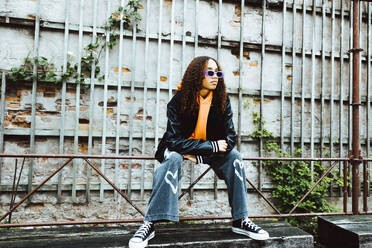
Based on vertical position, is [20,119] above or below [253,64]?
below

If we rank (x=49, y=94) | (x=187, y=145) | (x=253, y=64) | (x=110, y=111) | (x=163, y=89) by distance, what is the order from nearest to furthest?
(x=187, y=145)
(x=49, y=94)
(x=110, y=111)
(x=163, y=89)
(x=253, y=64)

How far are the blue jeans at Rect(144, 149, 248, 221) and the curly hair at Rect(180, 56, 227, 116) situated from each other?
0.40m

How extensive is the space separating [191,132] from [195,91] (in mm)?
356

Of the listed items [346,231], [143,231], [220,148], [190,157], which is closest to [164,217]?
[143,231]

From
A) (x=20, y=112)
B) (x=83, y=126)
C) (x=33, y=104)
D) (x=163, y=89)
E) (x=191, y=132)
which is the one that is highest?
(x=163, y=89)

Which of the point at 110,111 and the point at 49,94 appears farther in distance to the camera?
the point at 110,111

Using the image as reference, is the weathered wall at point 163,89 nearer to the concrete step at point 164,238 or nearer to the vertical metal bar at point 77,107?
the vertical metal bar at point 77,107

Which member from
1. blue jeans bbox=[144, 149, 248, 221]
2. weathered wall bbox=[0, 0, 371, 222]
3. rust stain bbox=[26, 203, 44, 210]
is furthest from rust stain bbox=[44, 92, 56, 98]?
blue jeans bbox=[144, 149, 248, 221]

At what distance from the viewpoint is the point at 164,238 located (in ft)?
6.44

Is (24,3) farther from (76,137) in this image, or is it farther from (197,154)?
(197,154)

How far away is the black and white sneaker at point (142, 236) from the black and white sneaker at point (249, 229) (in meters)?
0.72

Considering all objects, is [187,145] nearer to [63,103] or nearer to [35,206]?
[63,103]

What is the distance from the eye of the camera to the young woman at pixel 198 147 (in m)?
1.81

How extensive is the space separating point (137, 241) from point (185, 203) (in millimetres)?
2029
